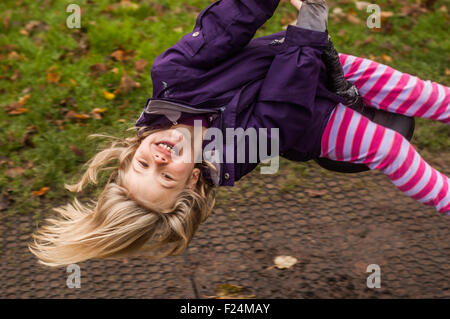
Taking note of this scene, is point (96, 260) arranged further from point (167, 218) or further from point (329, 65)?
point (329, 65)

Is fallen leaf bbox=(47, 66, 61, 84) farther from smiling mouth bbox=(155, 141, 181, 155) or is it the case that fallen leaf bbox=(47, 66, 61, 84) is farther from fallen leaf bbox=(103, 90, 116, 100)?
smiling mouth bbox=(155, 141, 181, 155)

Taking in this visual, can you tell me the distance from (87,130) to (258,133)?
1.67m

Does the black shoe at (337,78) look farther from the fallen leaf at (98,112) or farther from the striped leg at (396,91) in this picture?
the fallen leaf at (98,112)

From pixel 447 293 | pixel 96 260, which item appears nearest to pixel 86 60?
pixel 96 260

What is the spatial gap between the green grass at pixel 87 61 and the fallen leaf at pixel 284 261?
0.55 metres

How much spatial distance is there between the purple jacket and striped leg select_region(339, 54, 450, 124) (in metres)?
0.23

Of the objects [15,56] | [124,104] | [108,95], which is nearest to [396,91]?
[124,104]

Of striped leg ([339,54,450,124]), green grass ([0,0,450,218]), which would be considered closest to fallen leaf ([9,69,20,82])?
green grass ([0,0,450,218])

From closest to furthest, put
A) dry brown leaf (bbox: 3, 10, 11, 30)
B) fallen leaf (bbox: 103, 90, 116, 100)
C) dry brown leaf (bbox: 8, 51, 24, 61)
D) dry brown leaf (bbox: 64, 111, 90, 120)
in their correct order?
dry brown leaf (bbox: 64, 111, 90, 120) < fallen leaf (bbox: 103, 90, 116, 100) < dry brown leaf (bbox: 8, 51, 24, 61) < dry brown leaf (bbox: 3, 10, 11, 30)

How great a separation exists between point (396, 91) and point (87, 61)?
7.96ft

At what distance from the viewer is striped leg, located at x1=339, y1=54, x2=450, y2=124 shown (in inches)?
99.7

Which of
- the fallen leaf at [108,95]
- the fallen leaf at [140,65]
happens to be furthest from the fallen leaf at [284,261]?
the fallen leaf at [140,65]

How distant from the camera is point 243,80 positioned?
7.81 feet

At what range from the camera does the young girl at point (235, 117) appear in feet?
7.62
